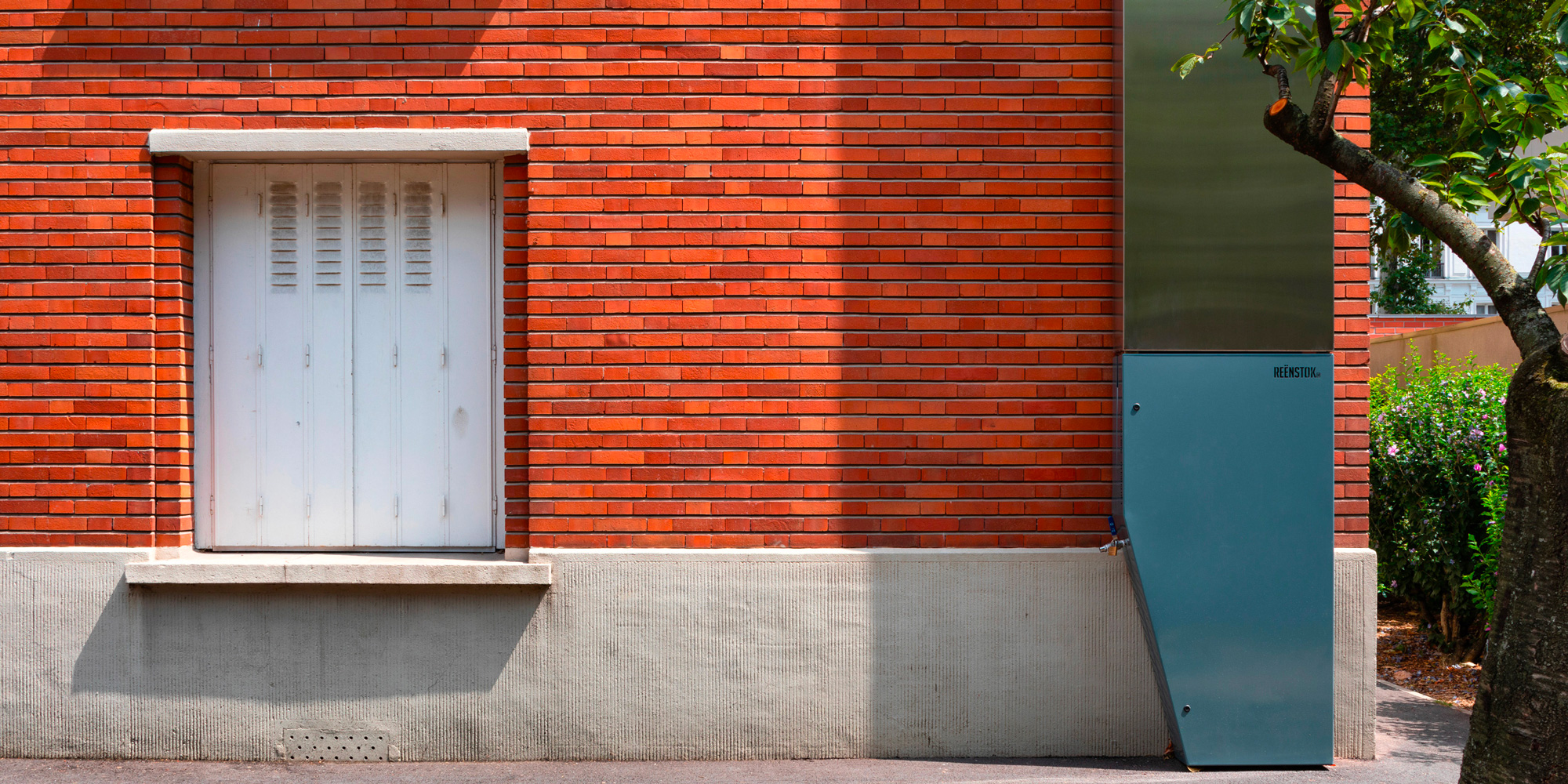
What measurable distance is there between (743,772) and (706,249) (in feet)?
8.06

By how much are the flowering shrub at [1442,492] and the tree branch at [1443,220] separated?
140 inches

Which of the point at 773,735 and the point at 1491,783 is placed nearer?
the point at 1491,783

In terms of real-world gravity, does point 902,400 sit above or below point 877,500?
above

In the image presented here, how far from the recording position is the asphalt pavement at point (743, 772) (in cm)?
468

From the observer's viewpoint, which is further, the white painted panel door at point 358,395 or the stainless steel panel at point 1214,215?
the white painted panel door at point 358,395

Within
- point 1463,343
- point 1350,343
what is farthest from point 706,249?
point 1463,343

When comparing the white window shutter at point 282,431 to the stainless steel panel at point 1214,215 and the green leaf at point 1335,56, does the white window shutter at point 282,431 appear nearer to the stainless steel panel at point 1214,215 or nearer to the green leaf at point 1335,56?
the stainless steel panel at point 1214,215

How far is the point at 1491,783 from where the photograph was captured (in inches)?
123

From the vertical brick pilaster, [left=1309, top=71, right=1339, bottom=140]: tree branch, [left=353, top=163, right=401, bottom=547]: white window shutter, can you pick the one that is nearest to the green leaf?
[left=1309, top=71, right=1339, bottom=140]: tree branch

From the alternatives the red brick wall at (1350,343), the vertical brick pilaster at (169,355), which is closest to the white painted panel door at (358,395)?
the vertical brick pilaster at (169,355)

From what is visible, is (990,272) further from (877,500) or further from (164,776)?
(164,776)

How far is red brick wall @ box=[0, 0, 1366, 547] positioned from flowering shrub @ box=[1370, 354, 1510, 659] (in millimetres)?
2615

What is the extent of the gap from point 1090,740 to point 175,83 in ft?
17.8

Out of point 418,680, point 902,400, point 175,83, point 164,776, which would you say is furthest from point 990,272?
point 164,776
